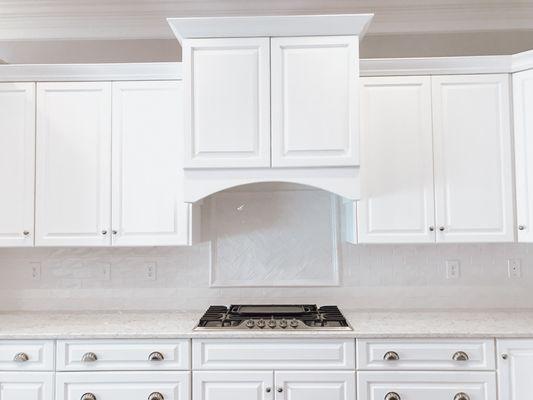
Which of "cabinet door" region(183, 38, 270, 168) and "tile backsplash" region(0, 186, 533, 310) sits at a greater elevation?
"cabinet door" region(183, 38, 270, 168)

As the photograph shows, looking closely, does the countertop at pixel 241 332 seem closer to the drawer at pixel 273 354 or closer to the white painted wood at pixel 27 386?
the drawer at pixel 273 354

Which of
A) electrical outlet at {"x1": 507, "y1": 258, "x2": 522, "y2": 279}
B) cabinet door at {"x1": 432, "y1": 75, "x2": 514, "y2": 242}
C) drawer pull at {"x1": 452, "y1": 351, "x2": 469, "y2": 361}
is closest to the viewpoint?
drawer pull at {"x1": 452, "y1": 351, "x2": 469, "y2": 361}

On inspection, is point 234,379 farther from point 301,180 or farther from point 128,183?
point 128,183

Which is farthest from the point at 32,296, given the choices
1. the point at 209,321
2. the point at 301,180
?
the point at 301,180

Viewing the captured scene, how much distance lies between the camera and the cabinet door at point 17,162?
7.48 ft

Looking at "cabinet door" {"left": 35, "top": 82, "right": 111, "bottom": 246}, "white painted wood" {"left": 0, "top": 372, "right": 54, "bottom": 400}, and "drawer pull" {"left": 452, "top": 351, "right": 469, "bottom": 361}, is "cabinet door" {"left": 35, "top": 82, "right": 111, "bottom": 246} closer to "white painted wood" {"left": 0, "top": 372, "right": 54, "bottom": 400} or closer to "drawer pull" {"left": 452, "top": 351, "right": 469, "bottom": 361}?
"white painted wood" {"left": 0, "top": 372, "right": 54, "bottom": 400}

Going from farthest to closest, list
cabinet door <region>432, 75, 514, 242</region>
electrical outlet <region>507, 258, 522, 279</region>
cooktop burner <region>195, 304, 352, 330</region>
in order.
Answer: electrical outlet <region>507, 258, 522, 279</region>
cabinet door <region>432, 75, 514, 242</region>
cooktop burner <region>195, 304, 352, 330</region>

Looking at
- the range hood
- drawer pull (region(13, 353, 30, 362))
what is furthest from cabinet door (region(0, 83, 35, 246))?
the range hood

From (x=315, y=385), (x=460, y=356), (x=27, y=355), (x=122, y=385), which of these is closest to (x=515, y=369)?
(x=460, y=356)

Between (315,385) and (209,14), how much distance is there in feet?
7.56

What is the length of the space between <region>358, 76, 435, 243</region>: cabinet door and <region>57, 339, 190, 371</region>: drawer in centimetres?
114

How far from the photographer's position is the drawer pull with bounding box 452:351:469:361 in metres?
1.96

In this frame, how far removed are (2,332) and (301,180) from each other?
5.60 ft

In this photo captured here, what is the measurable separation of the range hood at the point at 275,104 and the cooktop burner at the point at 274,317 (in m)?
0.67
